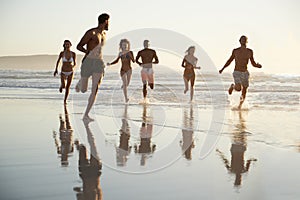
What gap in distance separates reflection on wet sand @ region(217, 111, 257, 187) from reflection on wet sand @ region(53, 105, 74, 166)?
1669 millimetres

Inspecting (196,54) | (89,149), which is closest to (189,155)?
(89,149)

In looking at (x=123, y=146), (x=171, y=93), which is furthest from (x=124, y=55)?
(x=123, y=146)

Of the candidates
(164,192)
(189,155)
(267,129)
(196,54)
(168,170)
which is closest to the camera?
(164,192)

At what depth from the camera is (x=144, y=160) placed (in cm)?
488

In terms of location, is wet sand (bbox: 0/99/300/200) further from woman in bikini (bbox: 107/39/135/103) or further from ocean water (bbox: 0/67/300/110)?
ocean water (bbox: 0/67/300/110)

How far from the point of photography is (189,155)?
528cm

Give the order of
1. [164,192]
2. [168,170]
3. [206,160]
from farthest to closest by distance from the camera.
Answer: [206,160], [168,170], [164,192]

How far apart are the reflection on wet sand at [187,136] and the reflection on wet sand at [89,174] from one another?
3.57 ft

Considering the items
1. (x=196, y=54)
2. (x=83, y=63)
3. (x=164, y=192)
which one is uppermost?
(x=196, y=54)

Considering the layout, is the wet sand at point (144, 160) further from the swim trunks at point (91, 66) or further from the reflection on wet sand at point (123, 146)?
the swim trunks at point (91, 66)

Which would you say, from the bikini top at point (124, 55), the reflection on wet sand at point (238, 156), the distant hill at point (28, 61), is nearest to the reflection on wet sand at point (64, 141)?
the reflection on wet sand at point (238, 156)

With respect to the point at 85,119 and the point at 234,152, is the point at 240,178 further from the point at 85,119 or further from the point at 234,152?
the point at 85,119

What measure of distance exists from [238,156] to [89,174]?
6.28ft

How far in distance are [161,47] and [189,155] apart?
359 centimetres
